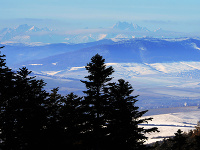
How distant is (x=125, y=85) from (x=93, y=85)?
234cm

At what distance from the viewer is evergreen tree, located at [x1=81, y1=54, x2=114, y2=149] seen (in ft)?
52.0

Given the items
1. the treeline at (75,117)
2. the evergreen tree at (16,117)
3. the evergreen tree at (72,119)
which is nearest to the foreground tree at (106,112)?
the treeline at (75,117)

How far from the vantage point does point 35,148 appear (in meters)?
14.3

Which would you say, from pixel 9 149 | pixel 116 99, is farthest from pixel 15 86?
pixel 116 99

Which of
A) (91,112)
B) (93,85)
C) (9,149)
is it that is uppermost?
(93,85)

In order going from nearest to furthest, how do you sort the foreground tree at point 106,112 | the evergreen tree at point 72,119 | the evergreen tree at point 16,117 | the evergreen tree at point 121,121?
1. the evergreen tree at point 16,117
2. the evergreen tree at point 72,119
3. the foreground tree at point 106,112
4. the evergreen tree at point 121,121

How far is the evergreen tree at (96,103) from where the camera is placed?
15859 mm

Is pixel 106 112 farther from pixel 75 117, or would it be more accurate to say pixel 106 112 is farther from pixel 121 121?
pixel 75 117

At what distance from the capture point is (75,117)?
685 inches

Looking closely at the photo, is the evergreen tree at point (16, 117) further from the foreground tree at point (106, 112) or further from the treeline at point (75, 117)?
the foreground tree at point (106, 112)

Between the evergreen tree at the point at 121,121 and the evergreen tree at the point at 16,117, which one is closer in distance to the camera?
the evergreen tree at the point at 16,117

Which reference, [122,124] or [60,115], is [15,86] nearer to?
[60,115]

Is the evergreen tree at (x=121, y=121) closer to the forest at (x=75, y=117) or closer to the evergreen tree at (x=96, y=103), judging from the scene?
the forest at (x=75, y=117)

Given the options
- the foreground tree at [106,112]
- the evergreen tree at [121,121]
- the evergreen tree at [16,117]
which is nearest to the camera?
the evergreen tree at [16,117]
